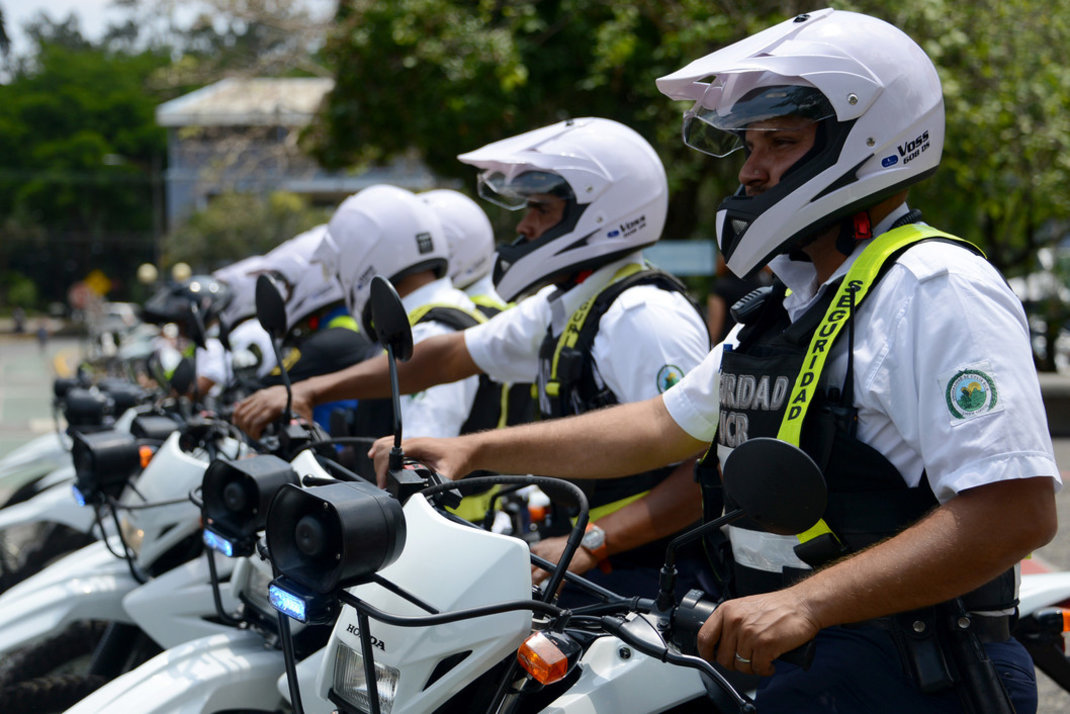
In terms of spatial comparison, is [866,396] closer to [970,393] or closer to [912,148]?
[970,393]

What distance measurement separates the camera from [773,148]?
2166 mm

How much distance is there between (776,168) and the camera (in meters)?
2.15

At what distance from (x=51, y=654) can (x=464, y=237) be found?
9.92ft

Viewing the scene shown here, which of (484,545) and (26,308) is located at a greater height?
(484,545)

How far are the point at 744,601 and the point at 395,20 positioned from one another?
435 inches

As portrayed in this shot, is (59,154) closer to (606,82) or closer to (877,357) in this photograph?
(606,82)

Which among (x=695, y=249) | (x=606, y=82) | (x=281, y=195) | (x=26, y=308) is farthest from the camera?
(x=26, y=308)

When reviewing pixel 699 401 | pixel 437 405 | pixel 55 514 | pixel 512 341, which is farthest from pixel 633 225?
pixel 55 514

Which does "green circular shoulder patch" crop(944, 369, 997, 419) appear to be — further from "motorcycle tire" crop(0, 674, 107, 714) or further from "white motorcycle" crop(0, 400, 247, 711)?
"motorcycle tire" crop(0, 674, 107, 714)

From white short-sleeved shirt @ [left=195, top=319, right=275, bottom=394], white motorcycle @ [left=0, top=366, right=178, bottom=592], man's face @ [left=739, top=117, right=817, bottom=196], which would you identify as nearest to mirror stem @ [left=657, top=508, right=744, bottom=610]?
man's face @ [left=739, top=117, right=817, bottom=196]

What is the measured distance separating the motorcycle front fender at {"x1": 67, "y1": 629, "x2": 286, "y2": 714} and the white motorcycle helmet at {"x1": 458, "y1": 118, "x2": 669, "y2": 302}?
1454 millimetres

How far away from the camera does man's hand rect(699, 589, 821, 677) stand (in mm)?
1638

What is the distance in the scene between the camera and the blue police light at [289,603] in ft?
5.47

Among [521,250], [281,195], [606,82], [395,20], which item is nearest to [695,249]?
[606,82]
